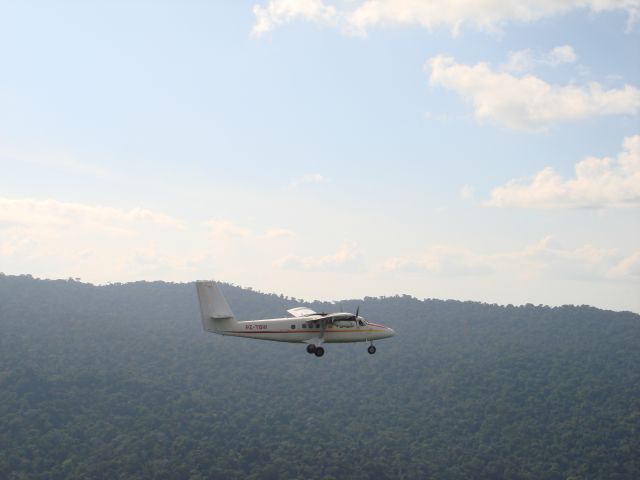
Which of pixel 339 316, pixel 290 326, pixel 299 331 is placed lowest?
pixel 299 331

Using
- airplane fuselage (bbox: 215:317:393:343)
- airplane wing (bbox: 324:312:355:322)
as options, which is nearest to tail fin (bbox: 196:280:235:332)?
airplane fuselage (bbox: 215:317:393:343)

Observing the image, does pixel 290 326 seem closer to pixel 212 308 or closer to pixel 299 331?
pixel 299 331

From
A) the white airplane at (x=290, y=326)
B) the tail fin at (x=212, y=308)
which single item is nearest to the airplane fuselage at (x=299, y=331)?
the white airplane at (x=290, y=326)

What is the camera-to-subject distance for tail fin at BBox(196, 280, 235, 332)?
188 feet

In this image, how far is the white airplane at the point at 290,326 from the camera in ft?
187

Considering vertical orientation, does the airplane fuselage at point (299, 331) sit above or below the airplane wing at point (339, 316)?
below

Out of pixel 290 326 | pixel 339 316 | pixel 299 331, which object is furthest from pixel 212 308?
pixel 339 316

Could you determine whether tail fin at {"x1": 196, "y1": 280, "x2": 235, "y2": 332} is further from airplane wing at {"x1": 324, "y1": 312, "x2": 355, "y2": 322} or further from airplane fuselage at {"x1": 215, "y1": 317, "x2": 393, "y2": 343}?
airplane wing at {"x1": 324, "y1": 312, "x2": 355, "y2": 322}

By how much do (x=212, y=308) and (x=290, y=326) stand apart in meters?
6.48

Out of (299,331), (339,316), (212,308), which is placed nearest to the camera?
(339,316)

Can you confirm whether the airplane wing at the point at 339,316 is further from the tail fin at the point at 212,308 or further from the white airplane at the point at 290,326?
the tail fin at the point at 212,308

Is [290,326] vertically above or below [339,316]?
below

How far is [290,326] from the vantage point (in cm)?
5706

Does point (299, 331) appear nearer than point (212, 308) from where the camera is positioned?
Yes
